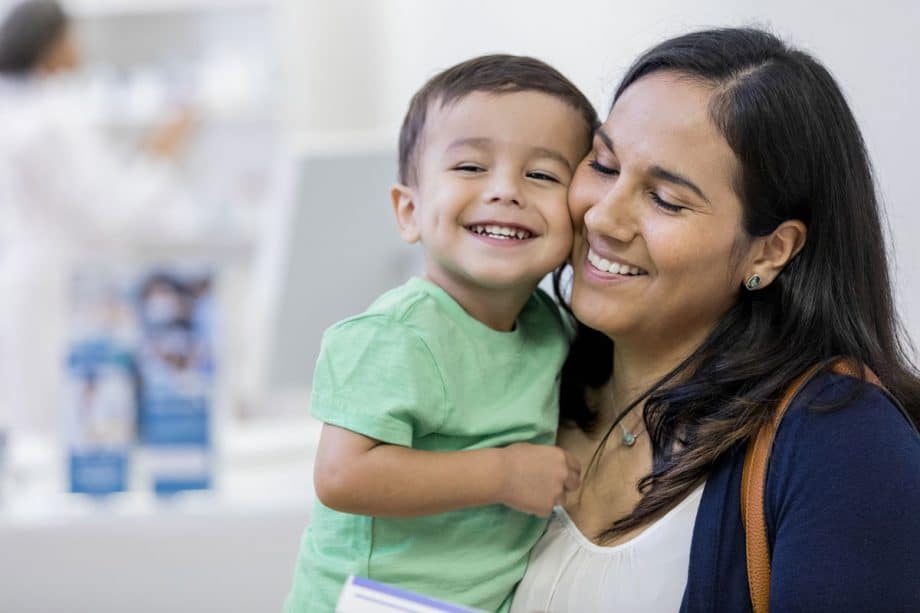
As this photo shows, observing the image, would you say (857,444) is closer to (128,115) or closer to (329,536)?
(329,536)

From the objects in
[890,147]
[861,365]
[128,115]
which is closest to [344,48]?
[128,115]

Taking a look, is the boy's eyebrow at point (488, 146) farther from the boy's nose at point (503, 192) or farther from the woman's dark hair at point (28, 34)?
the woman's dark hair at point (28, 34)

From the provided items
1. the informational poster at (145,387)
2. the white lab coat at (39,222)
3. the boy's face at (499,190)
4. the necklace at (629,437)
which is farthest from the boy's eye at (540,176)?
the white lab coat at (39,222)

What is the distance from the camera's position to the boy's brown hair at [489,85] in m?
1.37

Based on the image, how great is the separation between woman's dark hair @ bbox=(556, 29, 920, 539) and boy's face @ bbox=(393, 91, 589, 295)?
17 centimetres

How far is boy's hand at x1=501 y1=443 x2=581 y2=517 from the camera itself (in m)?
1.26

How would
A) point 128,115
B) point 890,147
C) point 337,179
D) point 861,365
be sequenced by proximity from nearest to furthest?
point 861,365
point 890,147
point 337,179
point 128,115

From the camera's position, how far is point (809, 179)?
1.26 metres

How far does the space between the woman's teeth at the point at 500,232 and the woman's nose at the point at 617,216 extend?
10cm

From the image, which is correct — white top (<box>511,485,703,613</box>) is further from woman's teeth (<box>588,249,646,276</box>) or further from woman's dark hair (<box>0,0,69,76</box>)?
woman's dark hair (<box>0,0,69,76</box>)

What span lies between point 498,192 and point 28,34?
3.46 m

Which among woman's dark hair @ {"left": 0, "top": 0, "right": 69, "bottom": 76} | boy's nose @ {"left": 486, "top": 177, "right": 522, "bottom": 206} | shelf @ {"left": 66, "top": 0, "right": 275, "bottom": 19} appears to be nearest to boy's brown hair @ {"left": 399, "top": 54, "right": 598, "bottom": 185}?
boy's nose @ {"left": 486, "top": 177, "right": 522, "bottom": 206}

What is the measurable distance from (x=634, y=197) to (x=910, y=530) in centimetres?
48

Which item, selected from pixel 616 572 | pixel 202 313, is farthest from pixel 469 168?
pixel 202 313
